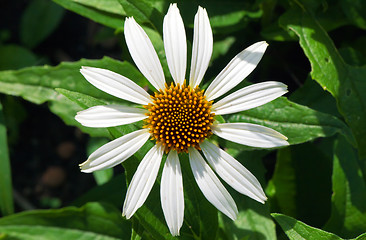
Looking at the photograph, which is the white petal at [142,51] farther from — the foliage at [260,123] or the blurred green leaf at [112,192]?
the blurred green leaf at [112,192]

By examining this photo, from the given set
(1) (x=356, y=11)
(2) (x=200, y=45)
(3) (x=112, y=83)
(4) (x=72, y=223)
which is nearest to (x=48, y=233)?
(4) (x=72, y=223)

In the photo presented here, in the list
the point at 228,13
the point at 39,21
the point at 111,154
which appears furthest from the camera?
the point at 39,21

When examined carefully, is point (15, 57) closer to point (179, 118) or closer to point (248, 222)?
point (179, 118)

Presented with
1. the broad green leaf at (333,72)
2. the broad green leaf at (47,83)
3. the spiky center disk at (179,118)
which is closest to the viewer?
the spiky center disk at (179,118)

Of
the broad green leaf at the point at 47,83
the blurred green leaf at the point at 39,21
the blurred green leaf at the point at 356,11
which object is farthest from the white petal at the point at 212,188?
the blurred green leaf at the point at 39,21

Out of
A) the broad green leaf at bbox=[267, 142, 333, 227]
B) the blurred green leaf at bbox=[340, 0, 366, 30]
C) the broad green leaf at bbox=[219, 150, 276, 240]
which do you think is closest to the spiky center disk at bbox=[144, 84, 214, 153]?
the broad green leaf at bbox=[219, 150, 276, 240]

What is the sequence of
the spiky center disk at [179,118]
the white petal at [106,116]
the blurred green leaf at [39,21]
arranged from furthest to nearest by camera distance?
the blurred green leaf at [39,21] < the spiky center disk at [179,118] < the white petal at [106,116]

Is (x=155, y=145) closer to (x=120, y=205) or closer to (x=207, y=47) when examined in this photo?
(x=207, y=47)
